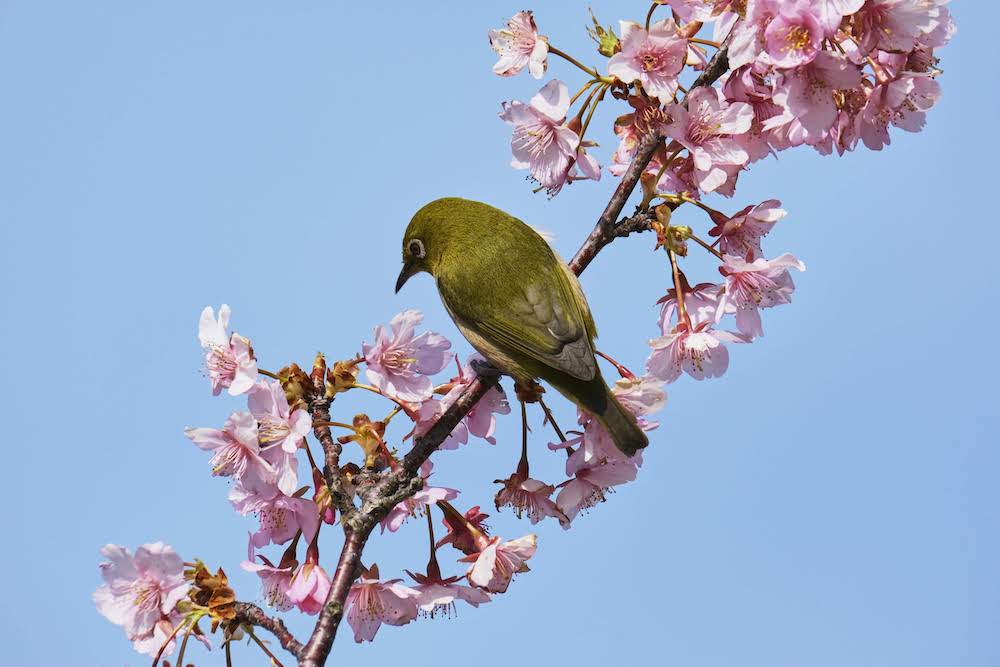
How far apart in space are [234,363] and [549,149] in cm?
204

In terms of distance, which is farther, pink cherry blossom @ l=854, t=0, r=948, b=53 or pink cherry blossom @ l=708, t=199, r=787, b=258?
pink cherry blossom @ l=708, t=199, r=787, b=258

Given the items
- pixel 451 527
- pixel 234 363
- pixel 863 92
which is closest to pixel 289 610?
pixel 451 527

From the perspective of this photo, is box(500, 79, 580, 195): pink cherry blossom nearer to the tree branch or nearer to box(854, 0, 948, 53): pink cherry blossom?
the tree branch

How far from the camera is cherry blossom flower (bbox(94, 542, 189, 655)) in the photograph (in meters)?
4.37

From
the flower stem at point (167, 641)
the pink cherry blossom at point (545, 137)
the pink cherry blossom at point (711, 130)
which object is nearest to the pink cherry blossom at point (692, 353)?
the pink cherry blossom at point (711, 130)

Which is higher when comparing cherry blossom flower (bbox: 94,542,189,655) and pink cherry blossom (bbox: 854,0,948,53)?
pink cherry blossom (bbox: 854,0,948,53)

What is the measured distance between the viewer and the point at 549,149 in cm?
544

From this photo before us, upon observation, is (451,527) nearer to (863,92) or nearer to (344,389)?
(344,389)

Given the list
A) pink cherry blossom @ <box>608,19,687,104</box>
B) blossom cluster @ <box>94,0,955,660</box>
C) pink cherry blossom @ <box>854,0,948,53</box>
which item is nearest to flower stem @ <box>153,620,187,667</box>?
blossom cluster @ <box>94,0,955,660</box>

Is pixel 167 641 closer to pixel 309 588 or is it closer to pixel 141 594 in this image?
pixel 141 594

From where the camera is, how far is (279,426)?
4.55 m

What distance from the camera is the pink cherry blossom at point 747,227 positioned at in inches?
205

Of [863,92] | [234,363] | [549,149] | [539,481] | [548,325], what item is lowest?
[234,363]

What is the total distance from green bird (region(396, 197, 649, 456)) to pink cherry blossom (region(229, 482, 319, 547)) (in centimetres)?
135
